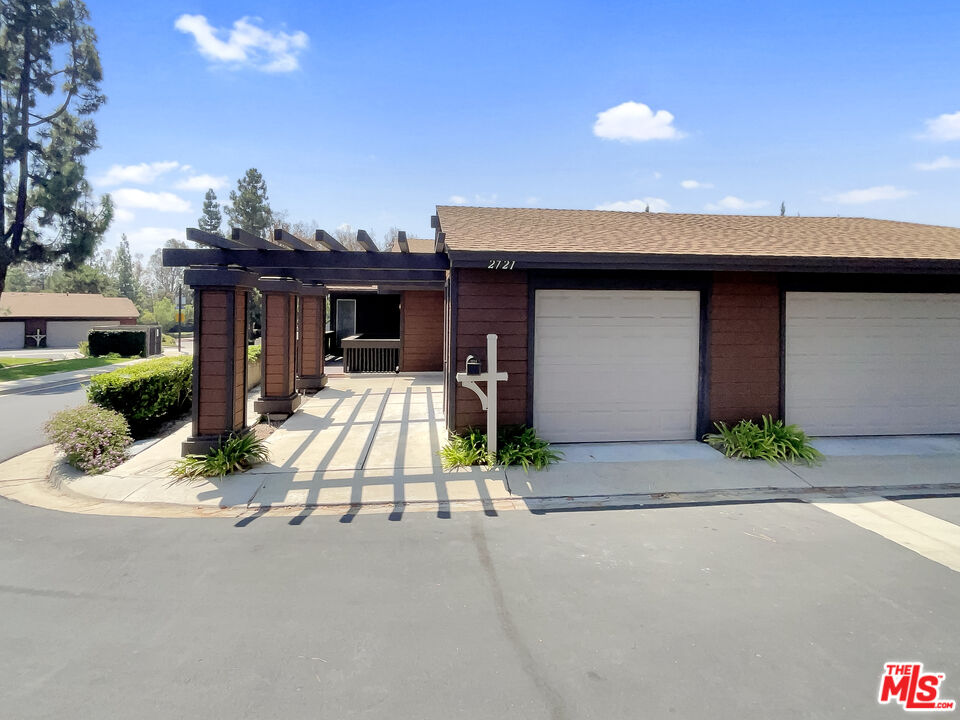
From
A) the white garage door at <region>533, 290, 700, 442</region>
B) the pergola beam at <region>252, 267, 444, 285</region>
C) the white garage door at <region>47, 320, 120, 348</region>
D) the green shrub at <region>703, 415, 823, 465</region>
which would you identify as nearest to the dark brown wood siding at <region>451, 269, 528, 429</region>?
the white garage door at <region>533, 290, 700, 442</region>

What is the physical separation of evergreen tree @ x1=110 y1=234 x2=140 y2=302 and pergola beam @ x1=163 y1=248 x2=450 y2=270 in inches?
2780

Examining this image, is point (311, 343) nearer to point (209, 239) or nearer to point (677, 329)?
point (209, 239)

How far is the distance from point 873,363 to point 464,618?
8036 mm

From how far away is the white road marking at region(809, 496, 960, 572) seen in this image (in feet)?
14.4

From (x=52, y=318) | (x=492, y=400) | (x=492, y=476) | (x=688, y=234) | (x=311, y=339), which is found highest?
(x=688, y=234)

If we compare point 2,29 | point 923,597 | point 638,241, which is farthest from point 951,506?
point 2,29

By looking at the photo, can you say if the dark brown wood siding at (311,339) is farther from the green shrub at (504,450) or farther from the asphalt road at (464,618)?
the asphalt road at (464,618)

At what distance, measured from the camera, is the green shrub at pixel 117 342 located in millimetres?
26953

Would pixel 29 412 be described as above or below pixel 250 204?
below

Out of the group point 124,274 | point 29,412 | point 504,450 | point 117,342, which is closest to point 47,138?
point 117,342

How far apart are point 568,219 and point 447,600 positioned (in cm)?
794

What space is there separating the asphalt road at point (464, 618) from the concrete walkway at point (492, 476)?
0.73 meters

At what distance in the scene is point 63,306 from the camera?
41844mm

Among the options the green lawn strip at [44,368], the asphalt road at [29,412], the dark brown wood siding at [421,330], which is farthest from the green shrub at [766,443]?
the green lawn strip at [44,368]
